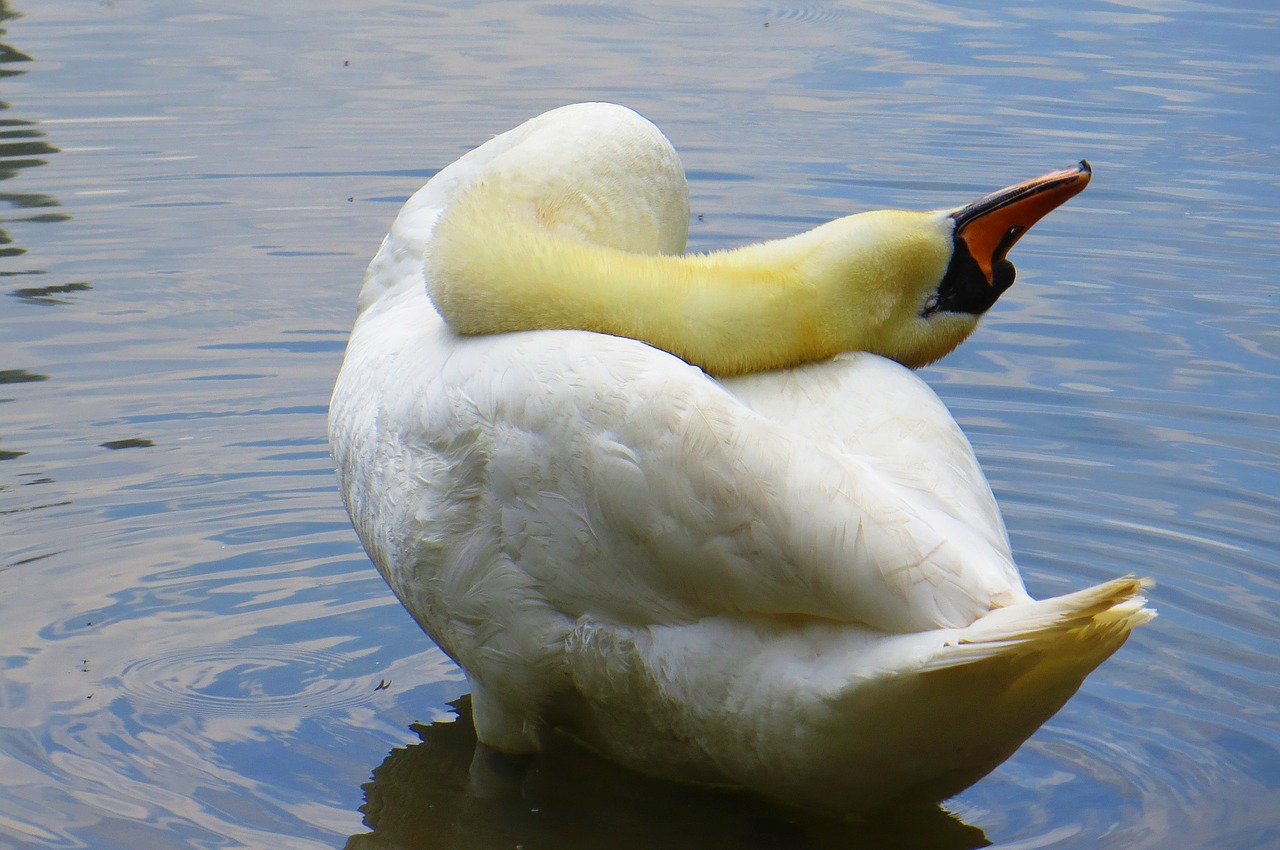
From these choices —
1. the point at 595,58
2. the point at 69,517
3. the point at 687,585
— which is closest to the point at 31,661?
the point at 69,517

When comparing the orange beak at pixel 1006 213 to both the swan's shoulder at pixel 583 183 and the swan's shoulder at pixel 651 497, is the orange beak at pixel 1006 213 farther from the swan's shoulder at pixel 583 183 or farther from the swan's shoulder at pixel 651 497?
the swan's shoulder at pixel 583 183

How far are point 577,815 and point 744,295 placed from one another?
3.99ft

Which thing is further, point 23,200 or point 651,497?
point 23,200

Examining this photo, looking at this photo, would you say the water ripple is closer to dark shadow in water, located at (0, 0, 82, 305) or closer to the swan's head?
the swan's head

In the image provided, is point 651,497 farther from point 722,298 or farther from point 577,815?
point 577,815

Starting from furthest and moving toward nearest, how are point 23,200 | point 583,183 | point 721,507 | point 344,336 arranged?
point 23,200
point 344,336
point 583,183
point 721,507

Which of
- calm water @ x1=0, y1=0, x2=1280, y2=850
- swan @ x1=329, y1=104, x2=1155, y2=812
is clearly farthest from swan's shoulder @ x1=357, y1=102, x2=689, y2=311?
calm water @ x1=0, y1=0, x2=1280, y2=850

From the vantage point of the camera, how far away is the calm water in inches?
150

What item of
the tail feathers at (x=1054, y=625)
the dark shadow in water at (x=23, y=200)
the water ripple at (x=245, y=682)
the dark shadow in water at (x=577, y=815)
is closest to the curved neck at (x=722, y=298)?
the tail feathers at (x=1054, y=625)

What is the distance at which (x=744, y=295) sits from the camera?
3.51 m

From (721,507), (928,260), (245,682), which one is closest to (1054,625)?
(721,507)

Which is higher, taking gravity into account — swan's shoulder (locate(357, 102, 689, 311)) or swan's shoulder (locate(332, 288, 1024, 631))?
swan's shoulder (locate(357, 102, 689, 311))

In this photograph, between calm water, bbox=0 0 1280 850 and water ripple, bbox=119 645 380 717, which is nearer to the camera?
calm water, bbox=0 0 1280 850

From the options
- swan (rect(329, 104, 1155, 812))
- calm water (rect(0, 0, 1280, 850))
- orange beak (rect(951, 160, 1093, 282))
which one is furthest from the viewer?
calm water (rect(0, 0, 1280, 850))
